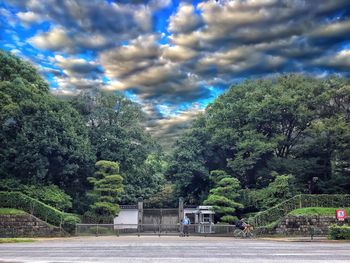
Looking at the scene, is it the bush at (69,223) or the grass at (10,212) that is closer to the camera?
the grass at (10,212)

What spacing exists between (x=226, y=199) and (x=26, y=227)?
16208mm

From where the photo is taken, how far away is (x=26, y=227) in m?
30.9

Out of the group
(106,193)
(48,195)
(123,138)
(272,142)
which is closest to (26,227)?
(48,195)

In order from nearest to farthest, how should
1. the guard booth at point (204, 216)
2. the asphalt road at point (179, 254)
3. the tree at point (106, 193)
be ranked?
the asphalt road at point (179, 254) → the guard booth at point (204, 216) → the tree at point (106, 193)

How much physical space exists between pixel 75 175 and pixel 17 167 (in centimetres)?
686

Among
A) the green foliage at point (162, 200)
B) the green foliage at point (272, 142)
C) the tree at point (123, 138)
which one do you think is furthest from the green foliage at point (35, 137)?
the green foliage at point (272, 142)

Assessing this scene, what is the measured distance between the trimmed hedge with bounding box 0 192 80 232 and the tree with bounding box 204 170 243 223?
38.2ft

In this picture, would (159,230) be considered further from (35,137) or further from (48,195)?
(35,137)

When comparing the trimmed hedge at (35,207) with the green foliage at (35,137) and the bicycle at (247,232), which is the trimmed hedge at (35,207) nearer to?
the green foliage at (35,137)

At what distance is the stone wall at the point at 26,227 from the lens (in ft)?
101

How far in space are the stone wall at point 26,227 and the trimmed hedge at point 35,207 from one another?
25.3 inches

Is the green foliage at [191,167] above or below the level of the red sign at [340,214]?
above

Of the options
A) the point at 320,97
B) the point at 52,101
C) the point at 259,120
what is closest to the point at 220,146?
the point at 259,120

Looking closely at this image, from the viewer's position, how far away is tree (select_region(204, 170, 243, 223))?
111 ft
